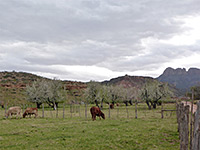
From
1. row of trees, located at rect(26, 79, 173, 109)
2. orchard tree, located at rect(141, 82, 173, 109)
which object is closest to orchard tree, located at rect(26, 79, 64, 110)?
row of trees, located at rect(26, 79, 173, 109)

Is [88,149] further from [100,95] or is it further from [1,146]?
[100,95]

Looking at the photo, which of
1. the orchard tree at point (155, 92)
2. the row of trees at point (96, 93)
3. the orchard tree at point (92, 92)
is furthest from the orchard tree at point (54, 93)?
the orchard tree at point (155, 92)

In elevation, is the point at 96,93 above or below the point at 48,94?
above

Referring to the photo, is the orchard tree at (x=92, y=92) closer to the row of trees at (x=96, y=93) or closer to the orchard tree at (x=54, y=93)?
the row of trees at (x=96, y=93)

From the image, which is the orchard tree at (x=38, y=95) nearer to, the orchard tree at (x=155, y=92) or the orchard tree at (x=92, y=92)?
the orchard tree at (x=92, y=92)

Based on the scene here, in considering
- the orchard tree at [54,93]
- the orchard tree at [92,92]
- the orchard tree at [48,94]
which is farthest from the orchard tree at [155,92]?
the orchard tree at [48,94]

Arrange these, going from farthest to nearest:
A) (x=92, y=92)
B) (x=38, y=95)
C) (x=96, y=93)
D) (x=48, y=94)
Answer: (x=38, y=95) < (x=48, y=94) < (x=92, y=92) < (x=96, y=93)

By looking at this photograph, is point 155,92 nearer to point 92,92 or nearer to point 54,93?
point 92,92

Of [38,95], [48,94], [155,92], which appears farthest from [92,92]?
[38,95]

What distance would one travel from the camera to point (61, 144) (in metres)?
10.9

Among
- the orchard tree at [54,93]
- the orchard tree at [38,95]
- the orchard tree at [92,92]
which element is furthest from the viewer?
the orchard tree at [38,95]

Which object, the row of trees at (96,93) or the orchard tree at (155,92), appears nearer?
the orchard tree at (155,92)

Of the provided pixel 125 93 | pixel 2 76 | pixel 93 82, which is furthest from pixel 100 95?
pixel 2 76

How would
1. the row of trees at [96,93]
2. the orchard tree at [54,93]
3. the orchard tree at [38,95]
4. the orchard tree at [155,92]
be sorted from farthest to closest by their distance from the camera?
the orchard tree at [38,95]
the orchard tree at [54,93]
the row of trees at [96,93]
the orchard tree at [155,92]
